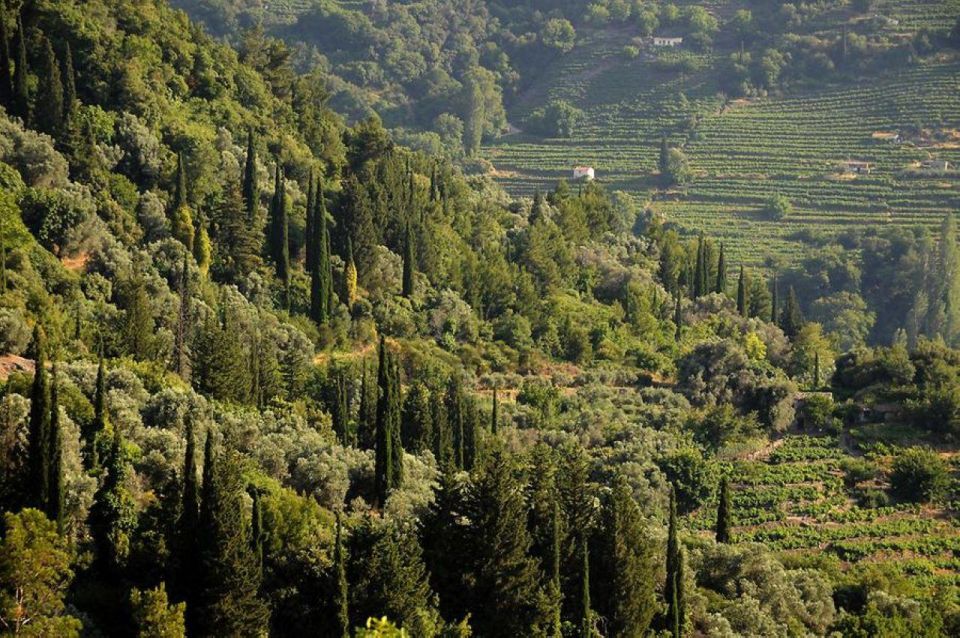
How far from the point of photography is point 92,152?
69.9 m

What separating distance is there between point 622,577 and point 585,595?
6.04 feet

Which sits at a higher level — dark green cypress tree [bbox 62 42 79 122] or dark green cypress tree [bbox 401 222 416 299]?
dark green cypress tree [bbox 62 42 79 122]

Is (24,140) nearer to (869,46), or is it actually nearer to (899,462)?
(899,462)

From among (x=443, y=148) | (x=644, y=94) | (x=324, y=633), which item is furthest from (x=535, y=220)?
(x=644, y=94)

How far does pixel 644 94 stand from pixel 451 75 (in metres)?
29.4

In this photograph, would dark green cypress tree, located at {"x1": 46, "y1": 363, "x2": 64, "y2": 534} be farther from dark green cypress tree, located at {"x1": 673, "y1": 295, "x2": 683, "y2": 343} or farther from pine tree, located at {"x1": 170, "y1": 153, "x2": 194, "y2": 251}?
dark green cypress tree, located at {"x1": 673, "y1": 295, "x2": 683, "y2": 343}

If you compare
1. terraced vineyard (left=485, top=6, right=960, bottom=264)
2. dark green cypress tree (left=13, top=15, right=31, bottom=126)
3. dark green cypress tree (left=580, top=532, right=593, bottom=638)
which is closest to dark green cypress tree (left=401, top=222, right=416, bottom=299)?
dark green cypress tree (left=13, top=15, right=31, bottom=126)

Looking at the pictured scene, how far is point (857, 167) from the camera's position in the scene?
5851 inches

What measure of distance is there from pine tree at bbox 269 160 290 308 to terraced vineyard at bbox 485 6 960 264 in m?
66.9

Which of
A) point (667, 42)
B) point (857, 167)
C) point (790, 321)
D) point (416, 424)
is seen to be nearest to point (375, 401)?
point (416, 424)

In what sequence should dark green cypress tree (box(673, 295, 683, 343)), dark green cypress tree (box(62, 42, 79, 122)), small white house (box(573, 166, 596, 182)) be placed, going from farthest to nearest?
1. small white house (box(573, 166, 596, 182))
2. dark green cypress tree (box(673, 295, 683, 343))
3. dark green cypress tree (box(62, 42, 79, 122))

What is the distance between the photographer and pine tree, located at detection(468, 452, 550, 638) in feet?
147

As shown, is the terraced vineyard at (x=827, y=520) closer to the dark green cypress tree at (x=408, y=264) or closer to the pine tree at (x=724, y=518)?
the pine tree at (x=724, y=518)

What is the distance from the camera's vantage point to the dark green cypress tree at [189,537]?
134ft
